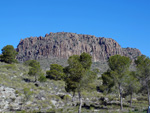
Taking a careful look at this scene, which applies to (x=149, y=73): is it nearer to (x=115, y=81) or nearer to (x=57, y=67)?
(x=115, y=81)

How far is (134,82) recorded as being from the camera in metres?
37.9

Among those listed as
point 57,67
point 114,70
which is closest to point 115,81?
point 114,70

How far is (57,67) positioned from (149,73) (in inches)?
1382

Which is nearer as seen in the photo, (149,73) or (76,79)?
(76,79)

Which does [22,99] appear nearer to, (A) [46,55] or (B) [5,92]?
(B) [5,92]

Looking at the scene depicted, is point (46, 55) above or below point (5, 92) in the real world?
above

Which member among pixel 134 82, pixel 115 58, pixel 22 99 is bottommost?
pixel 22 99

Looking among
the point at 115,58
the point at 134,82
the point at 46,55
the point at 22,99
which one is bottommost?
the point at 22,99

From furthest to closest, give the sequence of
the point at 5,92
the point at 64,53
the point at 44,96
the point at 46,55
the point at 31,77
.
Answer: the point at 64,53, the point at 46,55, the point at 31,77, the point at 44,96, the point at 5,92

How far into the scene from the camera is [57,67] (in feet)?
211

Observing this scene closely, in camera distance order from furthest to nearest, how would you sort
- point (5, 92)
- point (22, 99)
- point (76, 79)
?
point (5, 92), point (22, 99), point (76, 79)

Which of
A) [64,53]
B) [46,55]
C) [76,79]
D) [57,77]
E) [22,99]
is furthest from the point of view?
[64,53]

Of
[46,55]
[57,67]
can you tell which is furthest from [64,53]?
[57,67]

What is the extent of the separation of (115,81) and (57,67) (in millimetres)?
33488
